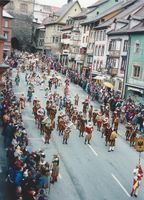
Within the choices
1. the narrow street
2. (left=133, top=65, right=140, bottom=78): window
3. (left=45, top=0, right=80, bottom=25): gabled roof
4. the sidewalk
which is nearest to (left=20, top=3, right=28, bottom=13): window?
(left=45, top=0, right=80, bottom=25): gabled roof

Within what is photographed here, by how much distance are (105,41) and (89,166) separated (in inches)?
1585

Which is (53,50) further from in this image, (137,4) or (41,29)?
(137,4)

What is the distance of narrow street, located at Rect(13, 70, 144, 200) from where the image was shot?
2164cm

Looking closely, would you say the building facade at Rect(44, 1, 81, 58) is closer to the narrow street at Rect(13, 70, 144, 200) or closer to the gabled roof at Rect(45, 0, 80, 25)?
the gabled roof at Rect(45, 0, 80, 25)

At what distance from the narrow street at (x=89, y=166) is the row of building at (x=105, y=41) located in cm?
1812

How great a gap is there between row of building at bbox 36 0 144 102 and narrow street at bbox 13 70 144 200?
59.5ft

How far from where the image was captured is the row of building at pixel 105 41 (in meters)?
51.5

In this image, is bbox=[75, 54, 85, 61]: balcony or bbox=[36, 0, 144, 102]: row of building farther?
bbox=[75, 54, 85, 61]: balcony

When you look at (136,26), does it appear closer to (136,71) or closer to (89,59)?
(136,71)

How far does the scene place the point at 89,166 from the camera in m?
25.6

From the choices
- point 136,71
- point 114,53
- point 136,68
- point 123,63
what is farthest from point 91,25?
point 136,71

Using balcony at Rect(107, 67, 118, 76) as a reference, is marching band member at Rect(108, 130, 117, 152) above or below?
below

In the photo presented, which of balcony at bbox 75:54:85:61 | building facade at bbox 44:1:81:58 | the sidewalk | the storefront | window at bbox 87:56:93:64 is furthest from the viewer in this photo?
building facade at bbox 44:1:81:58

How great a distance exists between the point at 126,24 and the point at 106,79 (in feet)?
25.3
